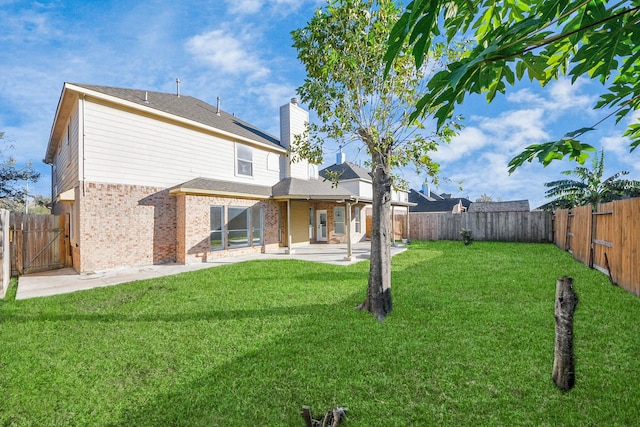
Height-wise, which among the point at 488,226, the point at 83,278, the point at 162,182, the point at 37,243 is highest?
the point at 162,182

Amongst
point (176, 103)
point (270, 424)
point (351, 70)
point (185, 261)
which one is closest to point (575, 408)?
point (270, 424)

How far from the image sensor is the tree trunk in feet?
18.0

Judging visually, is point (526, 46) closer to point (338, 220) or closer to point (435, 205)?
point (338, 220)

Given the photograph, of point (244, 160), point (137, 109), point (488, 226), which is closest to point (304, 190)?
point (244, 160)

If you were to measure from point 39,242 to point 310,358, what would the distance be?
11.9m

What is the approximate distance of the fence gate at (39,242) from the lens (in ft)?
31.8

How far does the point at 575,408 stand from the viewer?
2.72m

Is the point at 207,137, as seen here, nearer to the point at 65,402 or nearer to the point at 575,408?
the point at 65,402

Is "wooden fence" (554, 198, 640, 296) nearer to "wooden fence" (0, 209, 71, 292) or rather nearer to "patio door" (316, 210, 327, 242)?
"patio door" (316, 210, 327, 242)

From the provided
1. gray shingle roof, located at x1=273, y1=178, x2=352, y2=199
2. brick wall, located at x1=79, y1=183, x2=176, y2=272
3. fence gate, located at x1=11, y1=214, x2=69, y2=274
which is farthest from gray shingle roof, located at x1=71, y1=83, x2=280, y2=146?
fence gate, located at x1=11, y1=214, x2=69, y2=274

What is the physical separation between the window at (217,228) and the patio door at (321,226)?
23.8ft

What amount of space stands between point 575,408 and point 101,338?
6.18 meters

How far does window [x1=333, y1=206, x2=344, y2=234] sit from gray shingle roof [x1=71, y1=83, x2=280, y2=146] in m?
5.66

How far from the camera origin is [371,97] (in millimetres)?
5824
